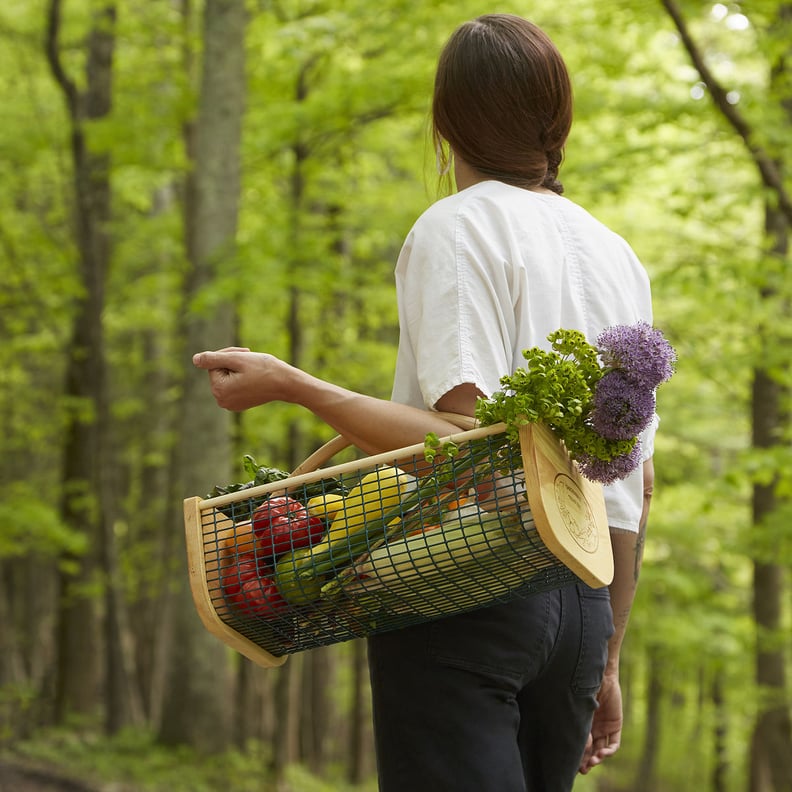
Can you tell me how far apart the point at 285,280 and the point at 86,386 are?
158 inches

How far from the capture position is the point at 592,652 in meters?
1.97

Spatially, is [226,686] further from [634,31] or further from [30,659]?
[30,659]

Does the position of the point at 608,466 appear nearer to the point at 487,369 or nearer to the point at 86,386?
the point at 487,369

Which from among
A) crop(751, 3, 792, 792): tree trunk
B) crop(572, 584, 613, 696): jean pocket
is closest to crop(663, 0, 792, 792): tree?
crop(751, 3, 792, 792): tree trunk

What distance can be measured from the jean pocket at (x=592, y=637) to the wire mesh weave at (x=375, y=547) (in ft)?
0.46

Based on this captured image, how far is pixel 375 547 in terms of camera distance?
1.76 m

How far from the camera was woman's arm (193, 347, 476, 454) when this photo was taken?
1.81 m

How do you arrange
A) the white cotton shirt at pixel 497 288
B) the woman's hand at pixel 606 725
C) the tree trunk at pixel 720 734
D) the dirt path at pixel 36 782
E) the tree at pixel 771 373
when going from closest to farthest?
the white cotton shirt at pixel 497 288, the woman's hand at pixel 606 725, the tree at pixel 771 373, the dirt path at pixel 36 782, the tree trunk at pixel 720 734

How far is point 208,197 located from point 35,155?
475 centimetres

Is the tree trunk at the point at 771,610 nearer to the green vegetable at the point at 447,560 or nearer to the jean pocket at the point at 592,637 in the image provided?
the jean pocket at the point at 592,637

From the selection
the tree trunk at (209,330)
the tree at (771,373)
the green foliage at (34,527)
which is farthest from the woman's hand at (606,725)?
the green foliage at (34,527)

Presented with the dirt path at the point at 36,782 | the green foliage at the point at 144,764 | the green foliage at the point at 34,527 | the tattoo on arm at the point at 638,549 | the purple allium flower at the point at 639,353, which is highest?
the purple allium flower at the point at 639,353

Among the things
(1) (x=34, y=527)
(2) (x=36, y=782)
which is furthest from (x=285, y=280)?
(2) (x=36, y=782)

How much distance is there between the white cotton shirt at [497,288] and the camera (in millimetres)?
1777
